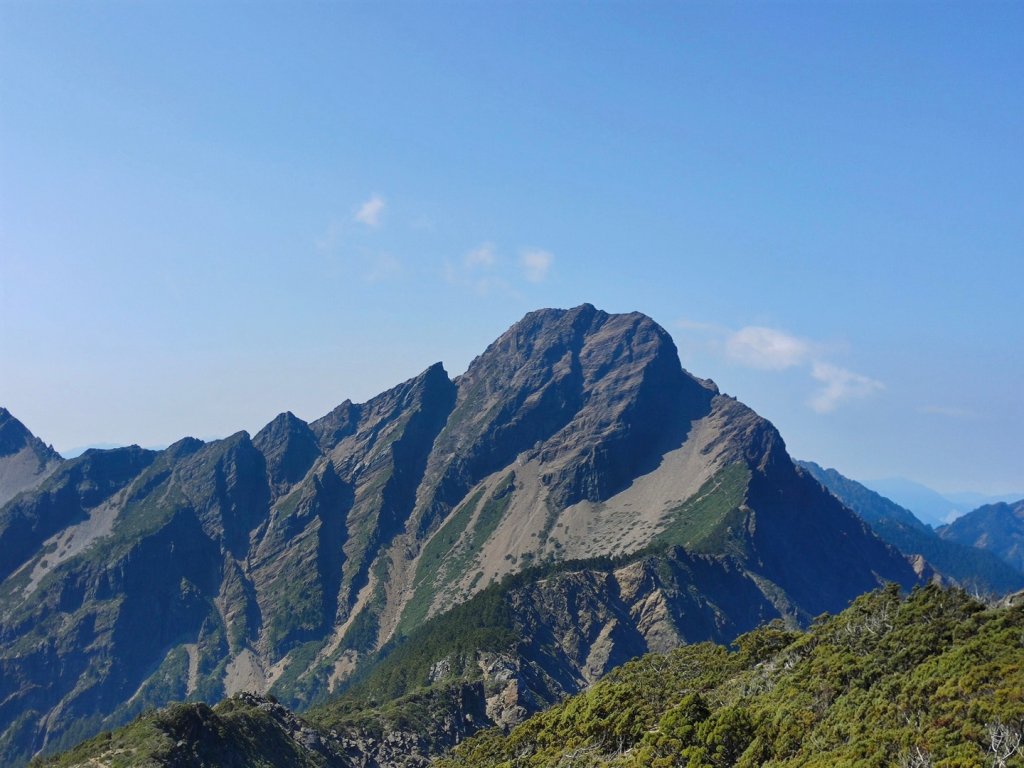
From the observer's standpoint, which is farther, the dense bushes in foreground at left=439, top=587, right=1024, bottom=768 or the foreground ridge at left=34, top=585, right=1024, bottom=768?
the foreground ridge at left=34, top=585, right=1024, bottom=768

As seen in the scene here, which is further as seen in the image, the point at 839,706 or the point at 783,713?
the point at 783,713

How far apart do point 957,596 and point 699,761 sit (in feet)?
150

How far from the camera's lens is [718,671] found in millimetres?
142250

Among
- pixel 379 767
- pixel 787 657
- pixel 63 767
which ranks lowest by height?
pixel 379 767

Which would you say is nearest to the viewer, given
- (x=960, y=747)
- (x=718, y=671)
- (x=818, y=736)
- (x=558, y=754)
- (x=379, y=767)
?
(x=960, y=747)

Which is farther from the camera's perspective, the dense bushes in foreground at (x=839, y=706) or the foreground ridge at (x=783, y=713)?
the foreground ridge at (x=783, y=713)

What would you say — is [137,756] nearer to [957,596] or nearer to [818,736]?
[818,736]

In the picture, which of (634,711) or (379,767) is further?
(379,767)

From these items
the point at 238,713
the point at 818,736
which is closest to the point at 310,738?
the point at 238,713

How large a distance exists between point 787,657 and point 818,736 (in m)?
33.1

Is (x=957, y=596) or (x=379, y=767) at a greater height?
(x=957, y=596)

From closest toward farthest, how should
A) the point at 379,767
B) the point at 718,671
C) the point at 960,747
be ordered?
1. the point at 960,747
2. the point at 718,671
3. the point at 379,767

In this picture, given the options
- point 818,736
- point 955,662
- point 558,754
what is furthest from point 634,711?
point 955,662

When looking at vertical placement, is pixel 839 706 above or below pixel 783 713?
above
